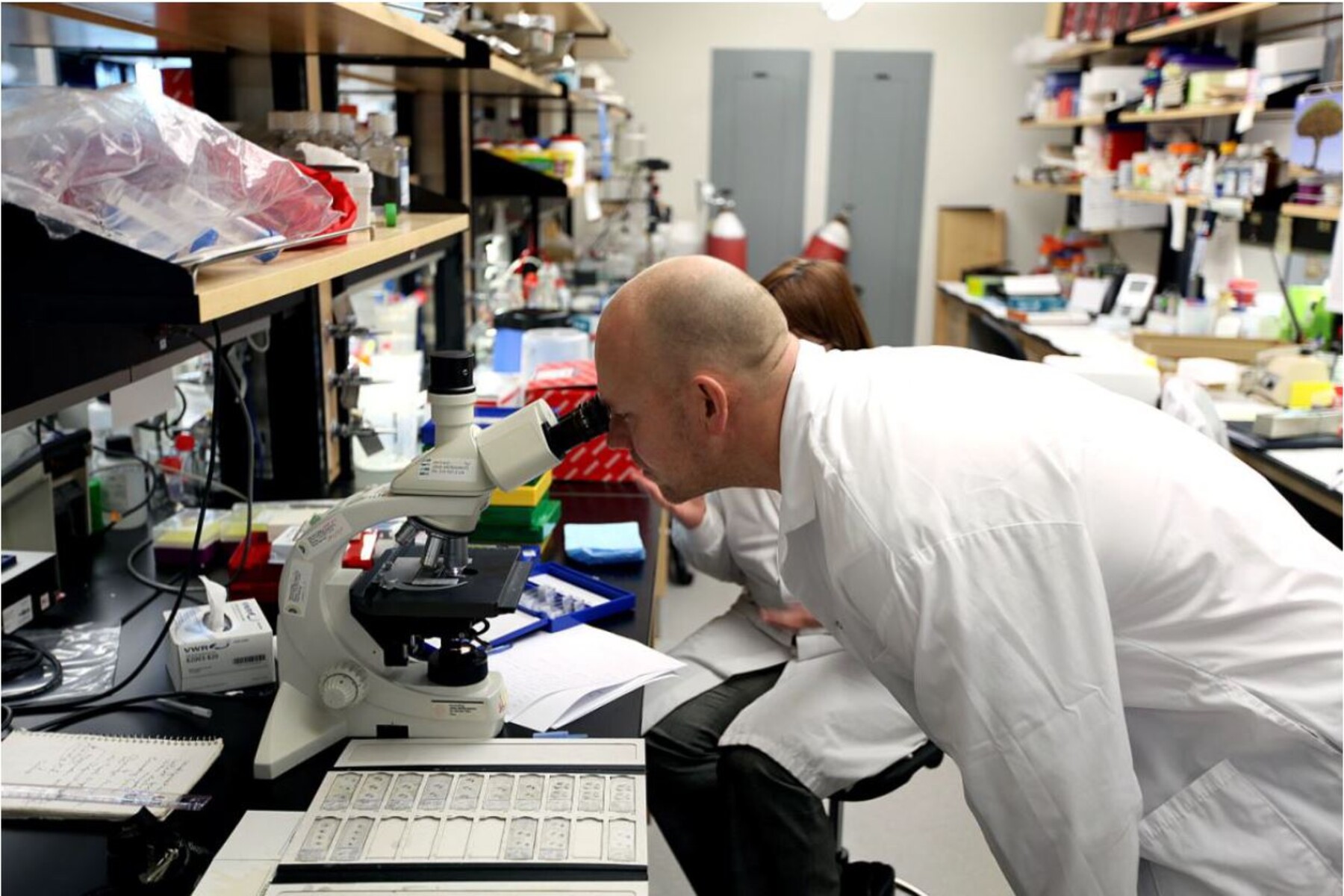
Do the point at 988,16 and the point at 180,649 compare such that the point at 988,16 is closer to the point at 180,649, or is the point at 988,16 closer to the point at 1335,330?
the point at 1335,330

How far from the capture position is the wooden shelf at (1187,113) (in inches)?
159

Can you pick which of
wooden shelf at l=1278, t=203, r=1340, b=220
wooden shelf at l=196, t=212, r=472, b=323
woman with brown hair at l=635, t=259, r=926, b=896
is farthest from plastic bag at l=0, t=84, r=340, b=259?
wooden shelf at l=1278, t=203, r=1340, b=220

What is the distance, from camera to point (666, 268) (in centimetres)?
140

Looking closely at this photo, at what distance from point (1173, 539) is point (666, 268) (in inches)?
26.2

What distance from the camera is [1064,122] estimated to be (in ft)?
18.7

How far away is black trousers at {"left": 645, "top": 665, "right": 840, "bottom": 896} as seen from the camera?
180cm

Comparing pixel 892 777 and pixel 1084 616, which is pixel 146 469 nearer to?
pixel 892 777

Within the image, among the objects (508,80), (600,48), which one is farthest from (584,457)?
(600,48)

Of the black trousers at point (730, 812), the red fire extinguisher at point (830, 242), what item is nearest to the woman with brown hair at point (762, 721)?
the black trousers at point (730, 812)

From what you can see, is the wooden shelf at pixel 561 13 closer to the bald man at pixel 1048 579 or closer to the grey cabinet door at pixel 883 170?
the bald man at pixel 1048 579

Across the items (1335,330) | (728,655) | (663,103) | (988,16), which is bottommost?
(728,655)

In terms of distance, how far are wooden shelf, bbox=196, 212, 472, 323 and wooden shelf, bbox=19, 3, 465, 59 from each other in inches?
12.2

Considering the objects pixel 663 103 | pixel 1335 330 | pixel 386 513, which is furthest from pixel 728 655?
pixel 663 103

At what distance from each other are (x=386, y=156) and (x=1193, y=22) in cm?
352
